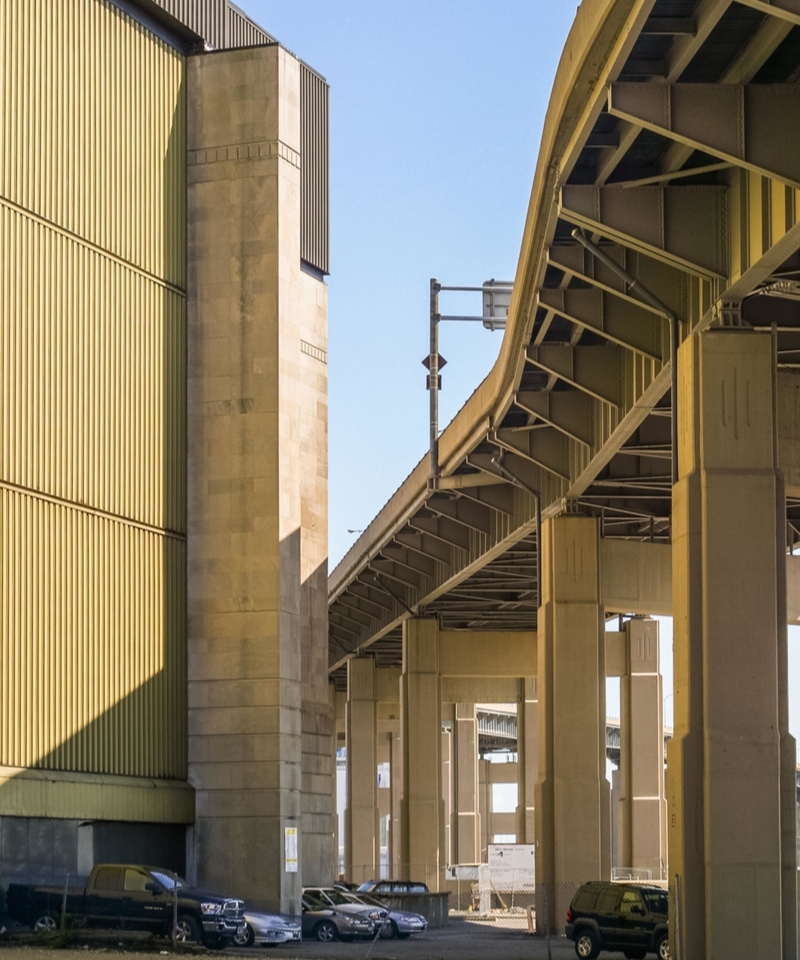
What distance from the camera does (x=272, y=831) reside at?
43.1m

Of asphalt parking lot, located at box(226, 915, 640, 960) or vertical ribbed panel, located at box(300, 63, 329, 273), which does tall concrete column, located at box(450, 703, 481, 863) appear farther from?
vertical ribbed panel, located at box(300, 63, 329, 273)

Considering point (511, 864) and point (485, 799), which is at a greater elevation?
point (511, 864)

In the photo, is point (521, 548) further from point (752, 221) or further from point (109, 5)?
point (752, 221)

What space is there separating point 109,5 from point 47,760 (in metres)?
17.7

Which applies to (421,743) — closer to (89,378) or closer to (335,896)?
(335,896)

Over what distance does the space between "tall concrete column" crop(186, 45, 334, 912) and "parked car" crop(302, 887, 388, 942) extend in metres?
1.28

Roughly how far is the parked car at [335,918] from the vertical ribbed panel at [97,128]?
16159 millimetres

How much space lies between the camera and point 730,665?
29.2 metres

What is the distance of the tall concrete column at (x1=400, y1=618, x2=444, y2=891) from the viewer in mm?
75312

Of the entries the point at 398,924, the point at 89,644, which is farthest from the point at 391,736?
the point at 89,644

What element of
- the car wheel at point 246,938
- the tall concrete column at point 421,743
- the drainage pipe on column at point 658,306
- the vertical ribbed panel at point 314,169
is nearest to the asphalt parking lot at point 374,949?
the car wheel at point 246,938

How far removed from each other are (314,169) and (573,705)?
19.3m

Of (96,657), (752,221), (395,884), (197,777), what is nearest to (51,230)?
(96,657)

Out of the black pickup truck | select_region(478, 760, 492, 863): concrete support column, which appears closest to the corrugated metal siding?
the black pickup truck
